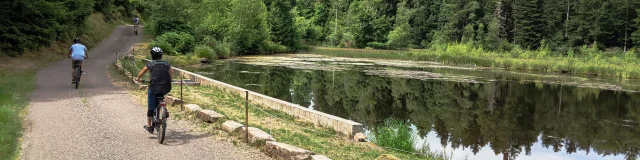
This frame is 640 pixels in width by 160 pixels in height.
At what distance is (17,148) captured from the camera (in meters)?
7.24

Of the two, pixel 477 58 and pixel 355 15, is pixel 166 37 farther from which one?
pixel 355 15

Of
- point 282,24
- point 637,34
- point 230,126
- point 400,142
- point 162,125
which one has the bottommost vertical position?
point 400,142

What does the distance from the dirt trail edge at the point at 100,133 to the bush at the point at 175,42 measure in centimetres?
1892

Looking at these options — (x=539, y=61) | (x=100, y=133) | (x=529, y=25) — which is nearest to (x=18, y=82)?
A: (x=100, y=133)

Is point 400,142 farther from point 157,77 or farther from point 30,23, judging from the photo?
point 30,23

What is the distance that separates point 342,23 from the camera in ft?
289

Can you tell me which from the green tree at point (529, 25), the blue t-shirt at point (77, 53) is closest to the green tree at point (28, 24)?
the blue t-shirt at point (77, 53)

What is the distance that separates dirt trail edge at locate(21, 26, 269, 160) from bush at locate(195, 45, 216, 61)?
22.1 meters

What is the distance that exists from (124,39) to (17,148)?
31.3 m

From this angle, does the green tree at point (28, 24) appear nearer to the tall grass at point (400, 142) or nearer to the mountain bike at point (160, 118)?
the mountain bike at point (160, 118)

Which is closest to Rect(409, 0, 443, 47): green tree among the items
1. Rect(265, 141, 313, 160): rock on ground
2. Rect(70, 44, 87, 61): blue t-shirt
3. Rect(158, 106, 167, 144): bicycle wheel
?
Rect(70, 44, 87, 61): blue t-shirt

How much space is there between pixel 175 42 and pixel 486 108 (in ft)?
77.8

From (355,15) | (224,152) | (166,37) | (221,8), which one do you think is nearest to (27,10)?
(166,37)

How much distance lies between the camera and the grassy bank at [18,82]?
7.71 metres
